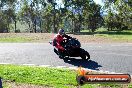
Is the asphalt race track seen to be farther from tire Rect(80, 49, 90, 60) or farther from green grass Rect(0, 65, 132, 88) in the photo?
green grass Rect(0, 65, 132, 88)

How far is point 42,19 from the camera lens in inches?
3435

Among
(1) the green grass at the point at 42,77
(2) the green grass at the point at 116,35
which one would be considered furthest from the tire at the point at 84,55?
(2) the green grass at the point at 116,35

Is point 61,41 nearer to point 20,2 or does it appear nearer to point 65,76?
point 65,76

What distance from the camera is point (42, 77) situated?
1006 centimetres

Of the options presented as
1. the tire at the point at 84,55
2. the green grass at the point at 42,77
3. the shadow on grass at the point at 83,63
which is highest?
the tire at the point at 84,55

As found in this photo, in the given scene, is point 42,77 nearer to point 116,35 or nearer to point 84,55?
point 84,55

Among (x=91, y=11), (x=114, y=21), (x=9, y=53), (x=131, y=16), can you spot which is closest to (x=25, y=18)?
(x=91, y=11)

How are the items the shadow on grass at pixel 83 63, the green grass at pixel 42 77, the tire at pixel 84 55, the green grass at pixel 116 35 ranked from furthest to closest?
1. the green grass at pixel 116 35
2. the tire at pixel 84 55
3. the shadow on grass at pixel 83 63
4. the green grass at pixel 42 77

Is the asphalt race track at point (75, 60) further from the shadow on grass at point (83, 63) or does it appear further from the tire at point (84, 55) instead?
the tire at point (84, 55)

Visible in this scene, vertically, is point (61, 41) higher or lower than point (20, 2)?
lower

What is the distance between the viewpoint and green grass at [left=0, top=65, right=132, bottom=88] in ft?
29.9

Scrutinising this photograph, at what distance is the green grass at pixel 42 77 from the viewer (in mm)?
9117

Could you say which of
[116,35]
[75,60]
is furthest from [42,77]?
[116,35]

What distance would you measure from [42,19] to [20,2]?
26.7ft
